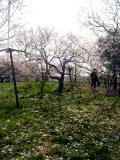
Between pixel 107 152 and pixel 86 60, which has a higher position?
pixel 86 60

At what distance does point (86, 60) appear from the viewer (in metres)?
67.1

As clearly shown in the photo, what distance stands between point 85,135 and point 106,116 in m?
5.41

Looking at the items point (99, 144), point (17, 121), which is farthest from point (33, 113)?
point (99, 144)

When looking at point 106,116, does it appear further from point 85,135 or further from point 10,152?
point 10,152

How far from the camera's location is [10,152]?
15602 mm

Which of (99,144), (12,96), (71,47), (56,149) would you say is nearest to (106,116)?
(99,144)

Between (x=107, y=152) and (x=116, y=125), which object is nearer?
(x=107, y=152)

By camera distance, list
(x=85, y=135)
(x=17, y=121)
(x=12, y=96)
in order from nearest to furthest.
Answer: (x=85, y=135) → (x=17, y=121) → (x=12, y=96)

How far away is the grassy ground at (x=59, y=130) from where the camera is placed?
15.7m

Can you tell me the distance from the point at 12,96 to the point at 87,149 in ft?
55.4

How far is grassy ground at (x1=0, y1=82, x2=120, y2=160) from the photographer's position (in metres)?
15.7

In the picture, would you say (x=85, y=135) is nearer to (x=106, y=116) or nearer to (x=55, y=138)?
(x=55, y=138)

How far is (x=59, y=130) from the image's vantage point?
62.8 feet

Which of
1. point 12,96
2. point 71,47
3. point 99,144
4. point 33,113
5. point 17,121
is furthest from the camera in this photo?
point 71,47
